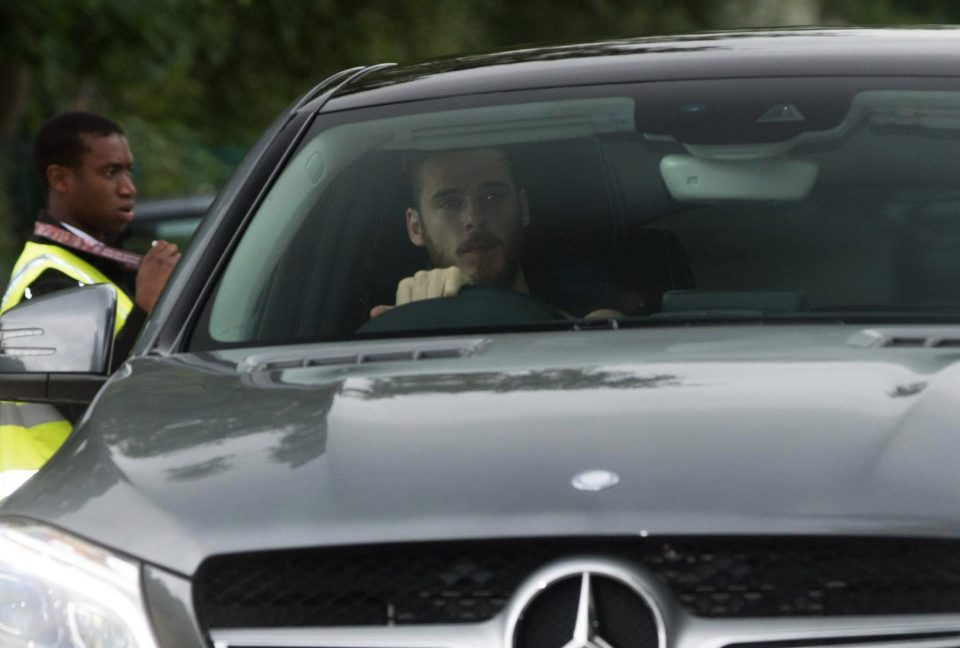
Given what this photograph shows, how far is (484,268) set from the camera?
15.0 ft

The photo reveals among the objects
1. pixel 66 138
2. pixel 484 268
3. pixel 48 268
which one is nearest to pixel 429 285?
pixel 484 268

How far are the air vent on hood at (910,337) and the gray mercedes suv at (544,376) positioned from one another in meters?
0.01

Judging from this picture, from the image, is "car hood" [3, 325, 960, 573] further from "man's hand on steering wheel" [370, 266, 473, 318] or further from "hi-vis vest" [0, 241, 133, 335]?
"hi-vis vest" [0, 241, 133, 335]

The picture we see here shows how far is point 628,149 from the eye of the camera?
4602 millimetres

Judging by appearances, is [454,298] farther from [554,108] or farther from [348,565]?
[348,565]

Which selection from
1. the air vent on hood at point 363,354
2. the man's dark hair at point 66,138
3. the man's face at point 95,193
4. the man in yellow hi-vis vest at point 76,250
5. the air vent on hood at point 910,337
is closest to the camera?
the air vent on hood at point 910,337

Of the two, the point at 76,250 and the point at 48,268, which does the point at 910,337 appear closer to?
the point at 48,268

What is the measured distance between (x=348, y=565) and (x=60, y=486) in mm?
557


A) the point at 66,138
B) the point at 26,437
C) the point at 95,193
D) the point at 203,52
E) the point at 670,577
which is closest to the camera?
the point at 670,577

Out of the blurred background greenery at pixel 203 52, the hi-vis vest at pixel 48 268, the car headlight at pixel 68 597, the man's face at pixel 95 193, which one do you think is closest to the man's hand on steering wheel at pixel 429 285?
the car headlight at pixel 68 597

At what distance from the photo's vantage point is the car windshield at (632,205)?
4.36 meters

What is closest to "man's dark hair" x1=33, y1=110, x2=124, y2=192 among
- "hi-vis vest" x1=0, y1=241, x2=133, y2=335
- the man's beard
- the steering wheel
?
"hi-vis vest" x1=0, y1=241, x2=133, y2=335

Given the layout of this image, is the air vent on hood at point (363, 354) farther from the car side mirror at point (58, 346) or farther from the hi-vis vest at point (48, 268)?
the hi-vis vest at point (48, 268)

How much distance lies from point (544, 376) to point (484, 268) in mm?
1012
